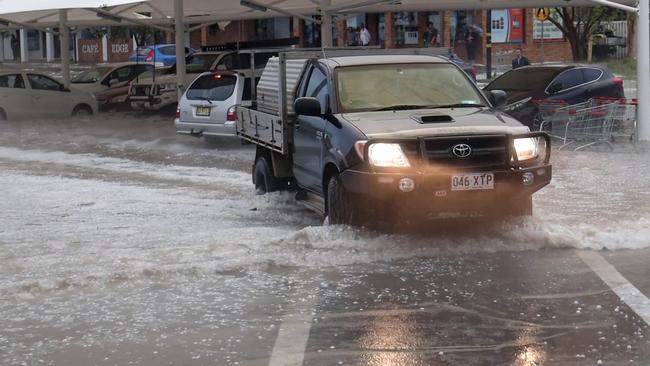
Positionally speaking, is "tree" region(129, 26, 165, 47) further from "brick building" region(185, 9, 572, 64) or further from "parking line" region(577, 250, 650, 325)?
"parking line" region(577, 250, 650, 325)

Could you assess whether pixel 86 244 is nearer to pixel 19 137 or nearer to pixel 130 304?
pixel 130 304

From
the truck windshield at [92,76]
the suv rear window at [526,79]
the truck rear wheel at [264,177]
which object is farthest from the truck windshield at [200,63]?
the truck rear wheel at [264,177]

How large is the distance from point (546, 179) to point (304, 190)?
111 inches

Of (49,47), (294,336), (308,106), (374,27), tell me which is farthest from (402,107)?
(49,47)

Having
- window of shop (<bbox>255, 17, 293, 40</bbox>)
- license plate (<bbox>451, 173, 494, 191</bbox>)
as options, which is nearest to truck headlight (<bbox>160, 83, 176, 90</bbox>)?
license plate (<bbox>451, 173, 494, 191</bbox>)

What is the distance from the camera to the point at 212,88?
18.0 metres

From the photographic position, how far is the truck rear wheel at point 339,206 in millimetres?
8414

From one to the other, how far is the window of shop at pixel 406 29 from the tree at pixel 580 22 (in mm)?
7848

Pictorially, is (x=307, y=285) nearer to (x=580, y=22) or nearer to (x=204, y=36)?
(x=580, y=22)

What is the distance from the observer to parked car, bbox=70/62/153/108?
26.9m

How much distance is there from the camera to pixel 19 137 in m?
21.5

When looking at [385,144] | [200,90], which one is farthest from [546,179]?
[200,90]

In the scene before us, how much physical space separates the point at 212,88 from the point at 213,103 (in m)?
0.37

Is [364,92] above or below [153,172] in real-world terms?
above
